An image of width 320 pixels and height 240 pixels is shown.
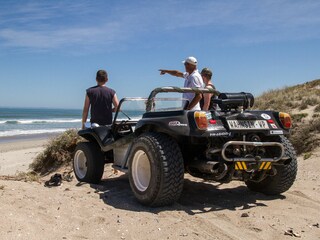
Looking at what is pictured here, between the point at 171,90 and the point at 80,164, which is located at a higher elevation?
the point at 171,90

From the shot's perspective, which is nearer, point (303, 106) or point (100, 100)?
point (100, 100)

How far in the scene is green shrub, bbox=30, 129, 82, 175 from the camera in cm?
1128

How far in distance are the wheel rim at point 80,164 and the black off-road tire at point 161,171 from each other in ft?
6.94

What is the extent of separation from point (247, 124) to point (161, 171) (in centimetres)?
127

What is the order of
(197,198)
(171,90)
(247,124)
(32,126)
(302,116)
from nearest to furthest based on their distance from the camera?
1. (247,124)
2. (197,198)
3. (171,90)
4. (302,116)
5. (32,126)

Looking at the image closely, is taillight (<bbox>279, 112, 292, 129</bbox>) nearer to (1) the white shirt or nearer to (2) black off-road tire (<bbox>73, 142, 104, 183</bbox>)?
(1) the white shirt

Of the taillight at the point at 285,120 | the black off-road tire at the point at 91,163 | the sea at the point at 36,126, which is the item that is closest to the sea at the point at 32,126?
the sea at the point at 36,126

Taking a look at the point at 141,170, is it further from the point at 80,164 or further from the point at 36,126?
the point at 36,126

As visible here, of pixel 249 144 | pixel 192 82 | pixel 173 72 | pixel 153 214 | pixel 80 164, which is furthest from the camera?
pixel 173 72

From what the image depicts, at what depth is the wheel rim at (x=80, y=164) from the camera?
7412mm

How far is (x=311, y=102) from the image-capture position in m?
14.1

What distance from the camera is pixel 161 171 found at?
5.07m

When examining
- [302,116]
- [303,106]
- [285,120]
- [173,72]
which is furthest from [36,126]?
[285,120]

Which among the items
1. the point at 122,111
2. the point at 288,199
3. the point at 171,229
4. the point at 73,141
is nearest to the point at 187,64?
the point at 122,111
